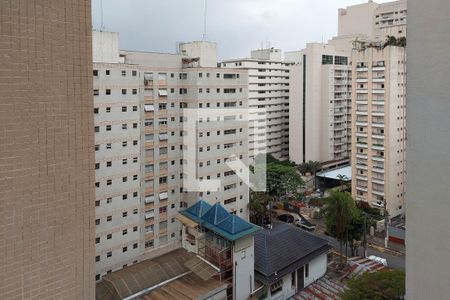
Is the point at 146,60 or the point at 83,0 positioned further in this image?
the point at 146,60

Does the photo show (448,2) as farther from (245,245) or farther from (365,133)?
(365,133)

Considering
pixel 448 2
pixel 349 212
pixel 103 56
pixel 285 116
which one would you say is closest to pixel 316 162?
pixel 285 116

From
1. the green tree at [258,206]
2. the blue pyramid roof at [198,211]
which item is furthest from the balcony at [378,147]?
the blue pyramid roof at [198,211]

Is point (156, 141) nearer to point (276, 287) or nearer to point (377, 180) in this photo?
point (276, 287)

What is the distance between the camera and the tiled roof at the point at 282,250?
489 inches

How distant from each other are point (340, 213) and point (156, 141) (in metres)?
7.51

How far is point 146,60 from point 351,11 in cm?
2963

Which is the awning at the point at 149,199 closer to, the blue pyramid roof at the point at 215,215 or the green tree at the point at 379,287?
the blue pyramid roof at the point at 215,215

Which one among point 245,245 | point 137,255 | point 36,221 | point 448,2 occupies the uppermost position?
point 448,2

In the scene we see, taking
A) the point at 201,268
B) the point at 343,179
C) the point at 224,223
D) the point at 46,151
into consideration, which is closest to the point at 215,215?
the point at 224,223

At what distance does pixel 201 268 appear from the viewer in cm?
1073

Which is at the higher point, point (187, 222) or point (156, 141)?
point (156, 141)

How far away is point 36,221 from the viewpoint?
262 cm

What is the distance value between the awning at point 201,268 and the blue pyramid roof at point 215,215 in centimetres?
120
